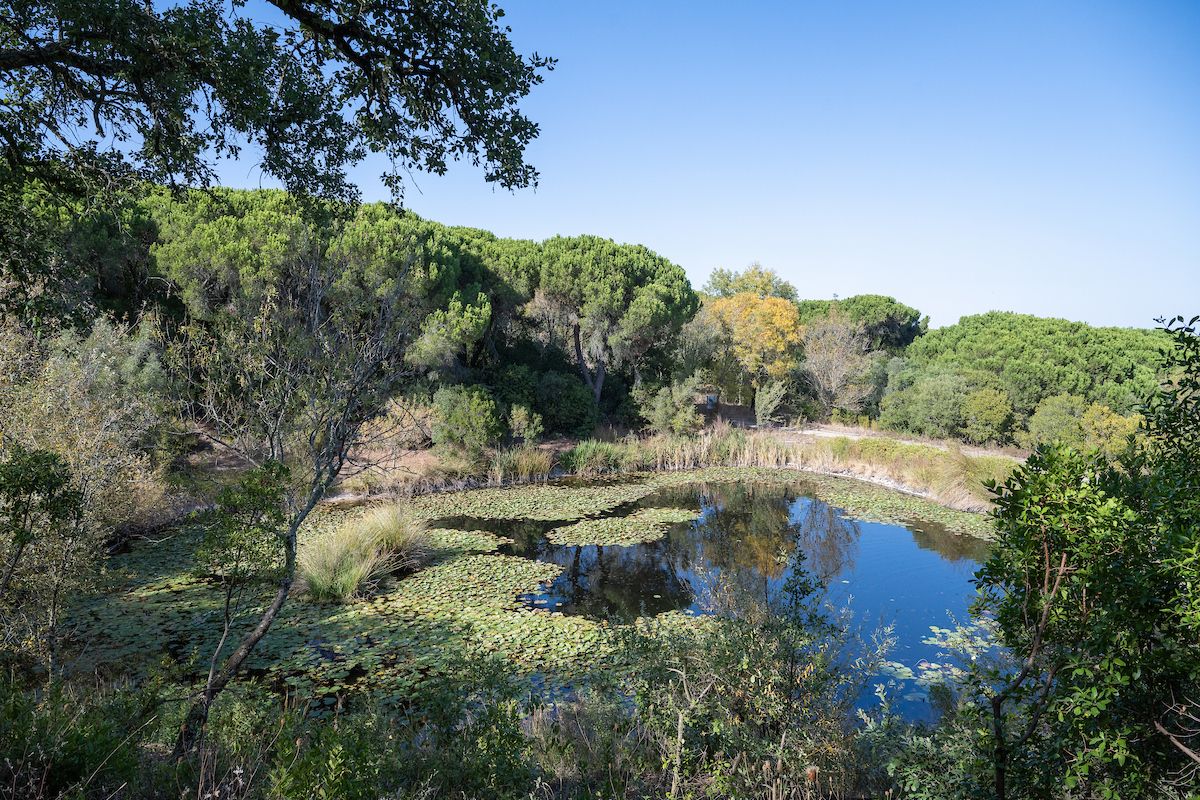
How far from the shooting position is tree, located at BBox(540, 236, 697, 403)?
1938cm

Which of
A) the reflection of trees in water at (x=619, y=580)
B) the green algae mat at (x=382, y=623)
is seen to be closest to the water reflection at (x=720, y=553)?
the reflection of trees in water at (x=619, y=580)

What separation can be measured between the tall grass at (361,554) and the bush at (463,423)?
16.0 feet

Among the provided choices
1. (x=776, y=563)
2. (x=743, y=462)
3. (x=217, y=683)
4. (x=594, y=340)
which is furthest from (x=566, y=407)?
(x=217, y=683)

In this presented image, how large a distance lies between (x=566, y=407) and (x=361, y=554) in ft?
34.9

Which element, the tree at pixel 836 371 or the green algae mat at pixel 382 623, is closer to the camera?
the green algae mat at pixel 382 623

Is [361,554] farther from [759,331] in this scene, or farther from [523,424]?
[759,331]

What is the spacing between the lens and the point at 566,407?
18.4 meters

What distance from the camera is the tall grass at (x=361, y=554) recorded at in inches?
301

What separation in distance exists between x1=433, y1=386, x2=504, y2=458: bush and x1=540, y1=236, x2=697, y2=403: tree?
5.06 metres

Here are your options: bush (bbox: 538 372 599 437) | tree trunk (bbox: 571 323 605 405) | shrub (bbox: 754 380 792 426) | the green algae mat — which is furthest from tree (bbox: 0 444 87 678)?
shrub (bbox: 754 380 792 426)

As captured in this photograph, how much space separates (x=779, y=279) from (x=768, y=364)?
1242 centimetres

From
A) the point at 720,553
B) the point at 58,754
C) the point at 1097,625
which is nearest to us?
the point at 1097,625

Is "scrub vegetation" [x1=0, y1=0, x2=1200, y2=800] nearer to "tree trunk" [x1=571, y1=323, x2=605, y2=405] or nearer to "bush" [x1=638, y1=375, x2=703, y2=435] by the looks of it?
"bush" [x1=638, y1=375, x2=703, y2=435]

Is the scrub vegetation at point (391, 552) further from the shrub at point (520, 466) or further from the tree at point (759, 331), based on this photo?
the tree at point (759, 331)
